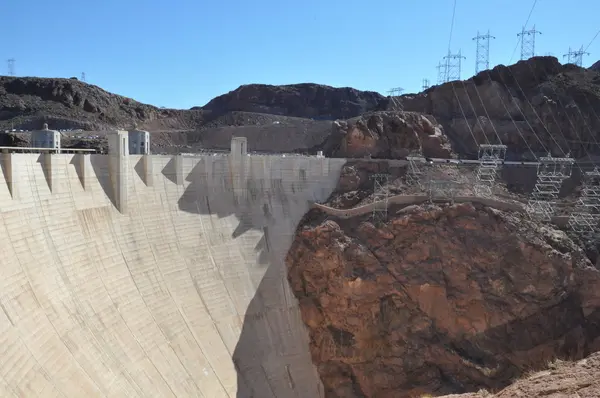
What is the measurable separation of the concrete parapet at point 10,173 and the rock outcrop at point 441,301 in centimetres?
1823

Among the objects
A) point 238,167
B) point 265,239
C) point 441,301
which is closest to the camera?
point 441,301

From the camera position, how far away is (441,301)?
3175cm

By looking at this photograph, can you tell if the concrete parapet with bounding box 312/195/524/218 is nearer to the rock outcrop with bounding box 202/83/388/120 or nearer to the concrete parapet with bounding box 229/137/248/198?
the concrete parapet with bounding box 229/137/248/198

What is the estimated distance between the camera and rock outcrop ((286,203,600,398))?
3023 cm

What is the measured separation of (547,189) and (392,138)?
1320 centimetres

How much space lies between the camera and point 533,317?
3075 centimetres

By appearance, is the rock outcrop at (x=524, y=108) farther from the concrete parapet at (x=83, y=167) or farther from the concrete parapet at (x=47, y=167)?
the concrete parapet at (x=47, y=167)

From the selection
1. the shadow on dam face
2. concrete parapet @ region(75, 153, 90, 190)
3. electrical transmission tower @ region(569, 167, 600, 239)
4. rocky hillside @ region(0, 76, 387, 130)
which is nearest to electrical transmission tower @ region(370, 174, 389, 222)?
the shadow on dam face

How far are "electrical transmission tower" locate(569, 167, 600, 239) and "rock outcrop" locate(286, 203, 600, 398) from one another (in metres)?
2.58

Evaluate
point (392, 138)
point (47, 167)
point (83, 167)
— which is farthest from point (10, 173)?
point (392, 138)

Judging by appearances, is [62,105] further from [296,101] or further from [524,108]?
[524,108]

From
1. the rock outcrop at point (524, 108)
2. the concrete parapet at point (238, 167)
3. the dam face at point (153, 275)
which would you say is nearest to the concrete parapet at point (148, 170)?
the dam face at point (153, 275)

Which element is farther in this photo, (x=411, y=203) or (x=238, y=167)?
(x=238, y=167)

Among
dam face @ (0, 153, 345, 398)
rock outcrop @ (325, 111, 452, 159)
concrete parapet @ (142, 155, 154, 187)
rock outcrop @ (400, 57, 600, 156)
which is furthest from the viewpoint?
rock outcrop @ (400, 57, 600, 156)
